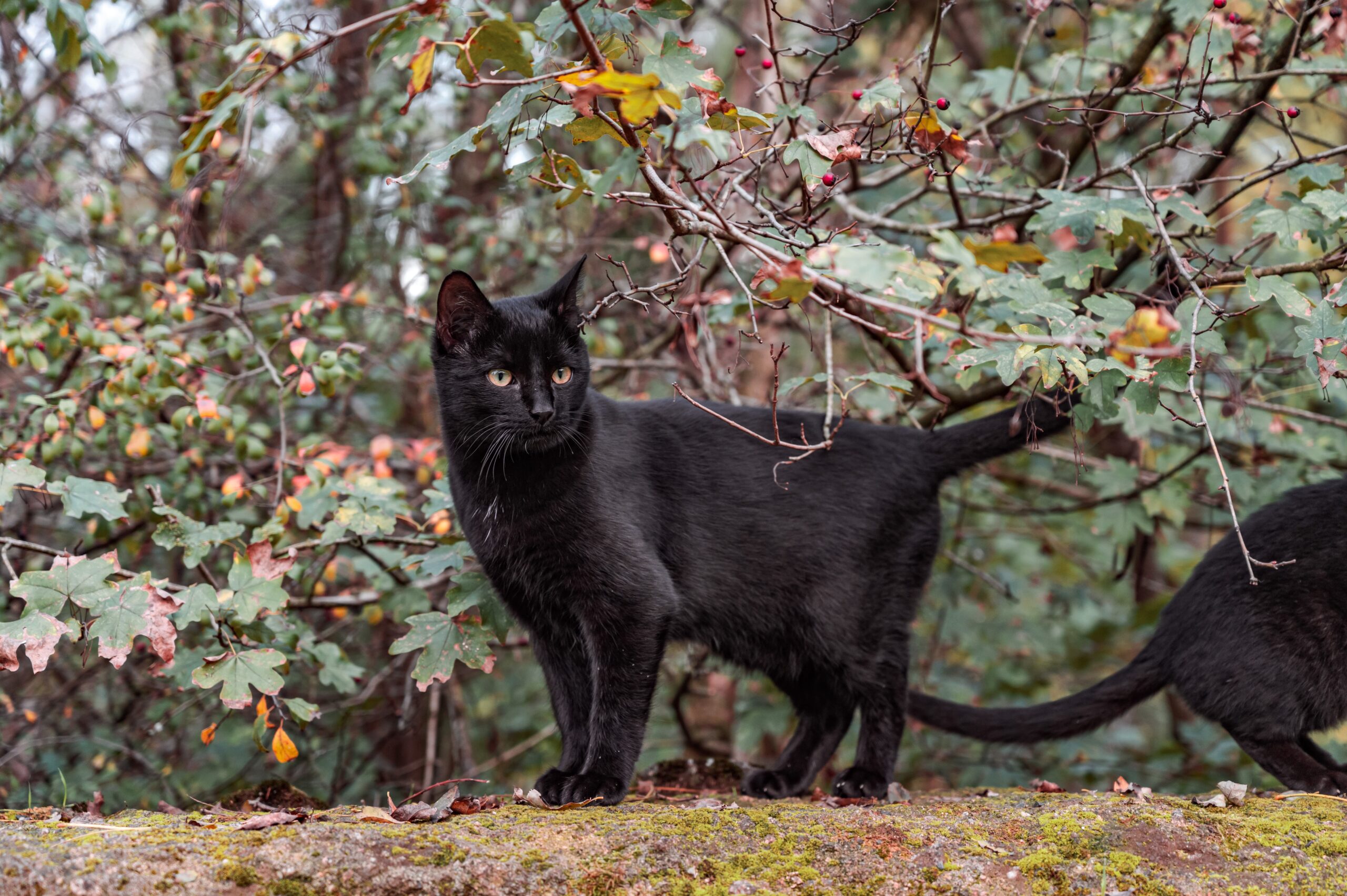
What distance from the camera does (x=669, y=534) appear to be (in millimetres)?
3275

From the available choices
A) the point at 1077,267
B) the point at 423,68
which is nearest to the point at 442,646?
the point at 423,68

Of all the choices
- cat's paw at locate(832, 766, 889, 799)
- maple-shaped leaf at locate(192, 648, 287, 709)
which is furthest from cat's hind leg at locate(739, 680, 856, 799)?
maple-shaped leaf at locate(192, 648, 287, 709)

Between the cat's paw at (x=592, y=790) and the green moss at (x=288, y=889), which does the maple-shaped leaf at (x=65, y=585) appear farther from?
the cat's paw at (x=592, y=790)

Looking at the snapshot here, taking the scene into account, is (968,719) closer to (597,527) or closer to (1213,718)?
(1213,718)

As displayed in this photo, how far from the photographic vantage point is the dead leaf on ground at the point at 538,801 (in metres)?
2.68

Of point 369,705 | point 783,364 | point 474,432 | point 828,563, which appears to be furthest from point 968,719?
point 783,364

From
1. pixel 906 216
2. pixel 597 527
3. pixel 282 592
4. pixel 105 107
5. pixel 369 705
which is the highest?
pixel 105 107

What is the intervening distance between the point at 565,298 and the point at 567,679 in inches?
49.4

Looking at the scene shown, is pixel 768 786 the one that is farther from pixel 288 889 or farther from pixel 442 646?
pixel 288 889

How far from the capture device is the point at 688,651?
417 centimetres

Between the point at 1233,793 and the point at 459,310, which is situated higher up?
the point at 459,310

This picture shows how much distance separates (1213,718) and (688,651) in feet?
6.45

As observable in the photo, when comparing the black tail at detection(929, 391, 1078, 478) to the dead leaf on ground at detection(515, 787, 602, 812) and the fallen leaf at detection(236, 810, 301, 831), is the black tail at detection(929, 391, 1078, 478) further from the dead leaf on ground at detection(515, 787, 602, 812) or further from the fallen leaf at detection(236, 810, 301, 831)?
the fallen leaf at detection(236, 810, 301, 831)

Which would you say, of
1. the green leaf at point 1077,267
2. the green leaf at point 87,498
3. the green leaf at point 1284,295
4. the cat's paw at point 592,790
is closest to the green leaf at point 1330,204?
the green leaf at point 1284,295
